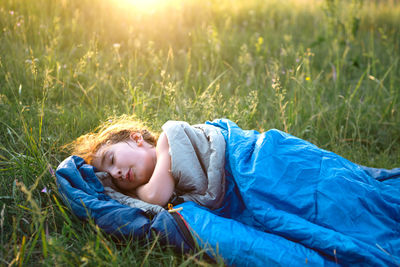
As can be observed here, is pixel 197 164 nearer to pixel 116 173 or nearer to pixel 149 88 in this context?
pixel 116 173

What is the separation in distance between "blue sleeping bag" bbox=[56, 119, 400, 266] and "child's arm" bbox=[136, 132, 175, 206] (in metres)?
0.16

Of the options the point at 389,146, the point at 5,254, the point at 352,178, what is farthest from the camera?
the point at 389,146

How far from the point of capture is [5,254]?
1700 mm

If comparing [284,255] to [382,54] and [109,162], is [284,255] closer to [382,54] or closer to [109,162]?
[109,162]

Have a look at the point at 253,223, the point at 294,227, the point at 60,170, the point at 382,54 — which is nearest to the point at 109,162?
the point at 60,170

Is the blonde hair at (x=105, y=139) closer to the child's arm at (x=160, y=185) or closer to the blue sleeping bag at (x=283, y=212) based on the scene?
the blue sleeping bag at (x=283, y=212)

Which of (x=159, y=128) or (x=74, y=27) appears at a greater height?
(x=74, y=27)

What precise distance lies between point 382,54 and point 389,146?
225 cm

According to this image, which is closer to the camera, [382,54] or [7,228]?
[7,228]

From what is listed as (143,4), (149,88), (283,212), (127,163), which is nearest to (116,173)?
(127,163)

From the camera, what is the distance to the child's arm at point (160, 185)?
6.82 feet

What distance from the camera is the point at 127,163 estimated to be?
219 cm

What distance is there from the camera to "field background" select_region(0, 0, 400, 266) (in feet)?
6.33

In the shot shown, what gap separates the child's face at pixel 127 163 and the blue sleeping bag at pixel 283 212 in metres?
0.14
